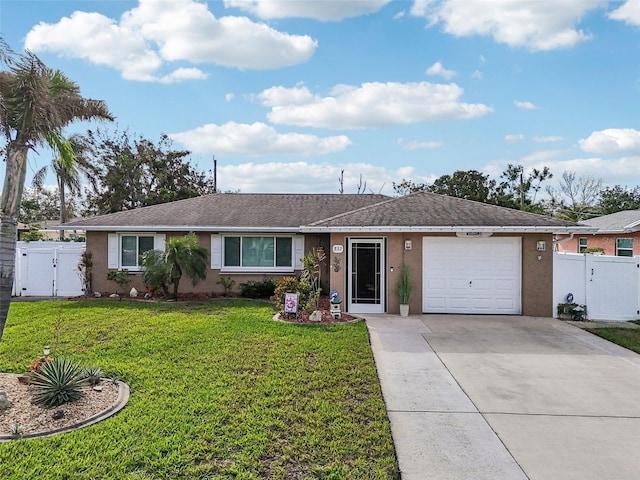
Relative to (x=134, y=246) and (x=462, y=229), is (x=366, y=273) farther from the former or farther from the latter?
(x=134, y=246)

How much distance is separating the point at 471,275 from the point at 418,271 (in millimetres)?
1618

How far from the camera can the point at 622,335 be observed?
1005cm

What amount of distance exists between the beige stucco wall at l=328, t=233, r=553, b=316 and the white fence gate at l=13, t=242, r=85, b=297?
10296 mm

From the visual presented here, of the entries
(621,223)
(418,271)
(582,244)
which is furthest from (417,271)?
(582,244)

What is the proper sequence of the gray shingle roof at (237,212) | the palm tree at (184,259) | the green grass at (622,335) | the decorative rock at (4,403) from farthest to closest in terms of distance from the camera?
the gray shingle roof at (237,212), the palm tree at (184,259), the green grass at (622,335), the decorative rock at (4,403)

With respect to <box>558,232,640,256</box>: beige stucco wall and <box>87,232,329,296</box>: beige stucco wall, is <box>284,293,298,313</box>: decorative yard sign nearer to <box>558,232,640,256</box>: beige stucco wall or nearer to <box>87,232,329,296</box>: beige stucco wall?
<box>87,232,329,296</box>: beige stucco wall

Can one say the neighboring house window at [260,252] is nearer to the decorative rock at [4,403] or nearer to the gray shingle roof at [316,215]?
the gray shingle roof at [316,215]

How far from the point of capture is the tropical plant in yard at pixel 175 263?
1402cm

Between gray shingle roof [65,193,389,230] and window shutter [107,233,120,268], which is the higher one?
gray shingle roof [65,193,389,230]

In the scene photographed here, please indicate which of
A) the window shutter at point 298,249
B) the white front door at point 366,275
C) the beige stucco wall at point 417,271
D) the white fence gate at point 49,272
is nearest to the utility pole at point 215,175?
the white fence gate at point 49,272

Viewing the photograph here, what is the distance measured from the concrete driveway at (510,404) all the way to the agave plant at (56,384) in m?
4.25

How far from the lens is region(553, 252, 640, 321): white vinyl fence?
11812 millimetres

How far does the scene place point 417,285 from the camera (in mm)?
12617

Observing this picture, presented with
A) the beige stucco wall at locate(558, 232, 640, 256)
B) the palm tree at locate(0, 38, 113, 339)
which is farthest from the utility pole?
the palm tree at locate(0, 38, 113, 339)
